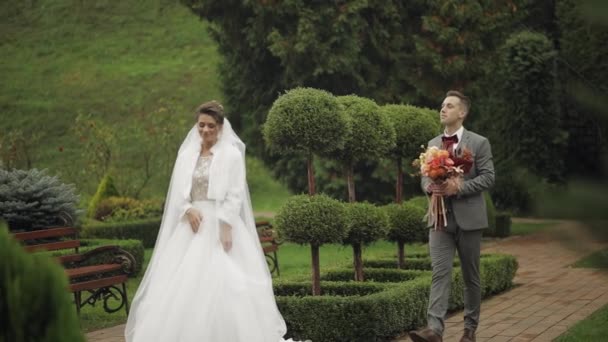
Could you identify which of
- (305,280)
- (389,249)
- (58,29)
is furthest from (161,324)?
(58,29)

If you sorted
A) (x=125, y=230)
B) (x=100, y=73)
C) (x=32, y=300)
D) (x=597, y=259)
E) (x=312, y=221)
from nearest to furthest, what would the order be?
(x=597, y=259)
(x=32, y=300)
(x=312, y=221)
(x=125, y=230)
(x=100, y=73)

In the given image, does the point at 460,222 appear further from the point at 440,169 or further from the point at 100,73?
the point at 100,73

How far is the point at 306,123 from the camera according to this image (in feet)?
28.2

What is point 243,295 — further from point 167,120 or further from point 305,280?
point 167,120

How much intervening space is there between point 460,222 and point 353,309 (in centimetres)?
131

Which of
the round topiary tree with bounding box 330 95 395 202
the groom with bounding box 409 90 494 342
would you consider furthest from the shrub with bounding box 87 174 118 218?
the groom with bounding box 409 90 494 342

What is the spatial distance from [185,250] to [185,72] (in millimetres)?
41526

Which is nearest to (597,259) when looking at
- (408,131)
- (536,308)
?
(536,308)

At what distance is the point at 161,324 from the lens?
7.12 m

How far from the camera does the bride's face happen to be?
7.50 meters

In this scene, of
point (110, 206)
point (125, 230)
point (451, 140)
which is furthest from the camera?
point (110, 206)

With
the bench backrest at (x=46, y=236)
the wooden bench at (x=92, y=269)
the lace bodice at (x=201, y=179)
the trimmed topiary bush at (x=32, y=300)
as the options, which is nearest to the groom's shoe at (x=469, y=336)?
the lace bodice at (x=201, y=179)

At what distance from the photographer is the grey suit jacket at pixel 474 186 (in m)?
7.54

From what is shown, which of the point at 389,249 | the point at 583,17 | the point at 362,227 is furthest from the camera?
the point at 389,249
